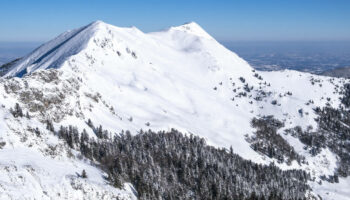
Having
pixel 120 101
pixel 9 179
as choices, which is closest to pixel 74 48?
pixel 120 101

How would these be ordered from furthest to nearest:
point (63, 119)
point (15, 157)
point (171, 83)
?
point (171, 83) → point (63, 119) → point (15, 157)

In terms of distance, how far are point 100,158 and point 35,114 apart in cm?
2373

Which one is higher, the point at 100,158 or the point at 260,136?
the point at 100,158

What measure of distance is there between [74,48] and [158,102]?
213 ft

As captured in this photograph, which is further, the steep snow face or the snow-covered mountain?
the snow-covered mountain

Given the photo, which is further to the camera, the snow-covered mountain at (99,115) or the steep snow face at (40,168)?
the snow-covered mountain at (99,115)

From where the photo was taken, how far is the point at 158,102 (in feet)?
514

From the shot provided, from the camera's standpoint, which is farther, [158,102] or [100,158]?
[158,102]

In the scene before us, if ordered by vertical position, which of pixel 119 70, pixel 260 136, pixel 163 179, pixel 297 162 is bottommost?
pixel 297 162

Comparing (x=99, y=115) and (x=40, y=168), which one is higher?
(x=40, y=168)

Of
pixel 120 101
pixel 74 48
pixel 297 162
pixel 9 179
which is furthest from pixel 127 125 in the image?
pixel 297 162

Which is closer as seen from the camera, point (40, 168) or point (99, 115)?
point (40, 168)

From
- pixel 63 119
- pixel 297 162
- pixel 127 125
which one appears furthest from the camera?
pixel 297 162

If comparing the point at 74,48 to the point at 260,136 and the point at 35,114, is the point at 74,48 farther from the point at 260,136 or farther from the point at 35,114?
the point at 260,136
